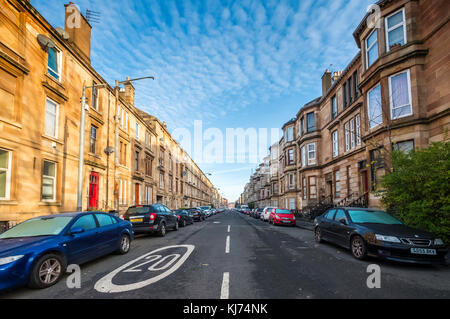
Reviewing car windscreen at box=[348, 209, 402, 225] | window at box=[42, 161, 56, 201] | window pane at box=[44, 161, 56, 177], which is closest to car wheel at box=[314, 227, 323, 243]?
car windscreen at box=[348, 209, 402, 225]

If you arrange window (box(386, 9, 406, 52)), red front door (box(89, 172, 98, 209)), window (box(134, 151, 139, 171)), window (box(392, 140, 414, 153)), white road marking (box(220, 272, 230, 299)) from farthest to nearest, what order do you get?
window (box(134, 151, 139, 171)) < red front door (box(89, 172, 98, 209)) < window (box(386, 9, 406, 52)) < window (box(392, 140, 414, 153)) < white road marking (box(220, 272, 230, 299))

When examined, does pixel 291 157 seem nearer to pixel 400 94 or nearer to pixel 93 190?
pixel 400 94

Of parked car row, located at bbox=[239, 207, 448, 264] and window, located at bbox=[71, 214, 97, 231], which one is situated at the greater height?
window, located at bbox=[71, 214, 97, 231]

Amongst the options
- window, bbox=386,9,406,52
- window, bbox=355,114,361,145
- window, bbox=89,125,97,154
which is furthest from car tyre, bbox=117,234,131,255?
window, bbox=355,114,361,145

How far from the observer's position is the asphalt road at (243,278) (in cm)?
443

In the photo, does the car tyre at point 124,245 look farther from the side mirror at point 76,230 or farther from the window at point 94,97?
the window at point 94,97

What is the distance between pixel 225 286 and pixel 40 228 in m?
4.68

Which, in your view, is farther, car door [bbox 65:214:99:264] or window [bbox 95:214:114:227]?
window [bbox 95:214:114:227]

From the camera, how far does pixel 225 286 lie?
15.6ft

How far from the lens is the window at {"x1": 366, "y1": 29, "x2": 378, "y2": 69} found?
14.8 meters

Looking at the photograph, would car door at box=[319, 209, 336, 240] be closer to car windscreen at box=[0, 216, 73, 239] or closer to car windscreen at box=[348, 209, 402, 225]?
car windscreen at box=[348, 209, 402, 225]

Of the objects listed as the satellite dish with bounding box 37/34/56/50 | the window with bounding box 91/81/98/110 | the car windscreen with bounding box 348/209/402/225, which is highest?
the satellite dish with bounding box 37/34/56/50

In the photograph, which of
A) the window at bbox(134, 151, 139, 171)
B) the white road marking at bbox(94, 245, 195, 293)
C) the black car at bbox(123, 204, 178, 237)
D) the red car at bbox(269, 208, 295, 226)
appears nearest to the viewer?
the white road marking at bbox(94, 245, 195, 293)
